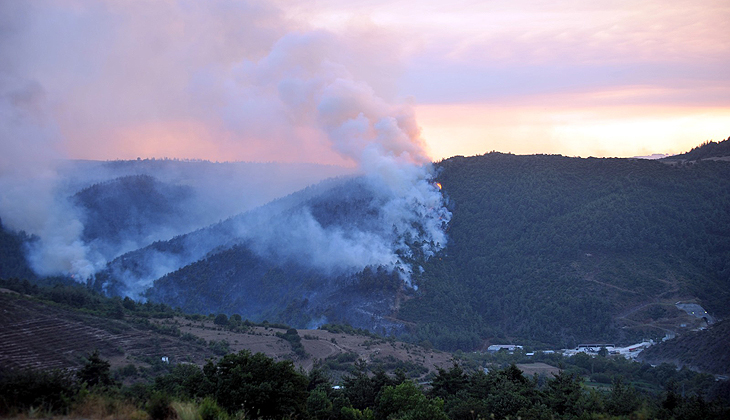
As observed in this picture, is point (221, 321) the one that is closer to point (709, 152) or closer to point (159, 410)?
point (159, 410)

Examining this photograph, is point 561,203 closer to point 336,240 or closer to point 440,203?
point 440,203

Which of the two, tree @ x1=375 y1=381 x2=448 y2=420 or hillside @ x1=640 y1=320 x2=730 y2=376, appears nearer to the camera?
tree @ x1=375 y1=381 x2=448 y2=420

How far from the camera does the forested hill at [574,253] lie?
72000mm

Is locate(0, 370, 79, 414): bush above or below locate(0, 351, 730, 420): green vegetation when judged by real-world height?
above

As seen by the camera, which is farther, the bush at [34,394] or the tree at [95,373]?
the tree at [95,373]

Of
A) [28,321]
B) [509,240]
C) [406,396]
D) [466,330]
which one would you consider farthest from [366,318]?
[406,396]

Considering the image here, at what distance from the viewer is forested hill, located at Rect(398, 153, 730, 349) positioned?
72.0 metres

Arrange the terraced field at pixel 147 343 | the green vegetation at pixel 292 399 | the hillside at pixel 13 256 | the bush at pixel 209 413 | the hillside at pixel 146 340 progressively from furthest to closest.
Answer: the hillside at pixel 13 256
the hillside at pixel 146 340
the terraced field at pixel 147 343
the green vegetation at pixel 292 399
the bush at pixel 209 413

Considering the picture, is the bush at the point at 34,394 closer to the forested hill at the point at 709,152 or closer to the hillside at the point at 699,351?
the hillside at the point at 699,351

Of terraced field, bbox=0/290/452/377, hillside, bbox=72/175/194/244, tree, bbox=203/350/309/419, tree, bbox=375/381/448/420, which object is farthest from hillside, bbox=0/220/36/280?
tree, bbox=375/381/448/420

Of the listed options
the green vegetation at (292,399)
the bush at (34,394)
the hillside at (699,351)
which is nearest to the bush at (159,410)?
the green vegetation at (292,399)

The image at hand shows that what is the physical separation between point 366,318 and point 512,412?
4810cm

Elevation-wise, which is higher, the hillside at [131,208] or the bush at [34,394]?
the hillside at [131,208]

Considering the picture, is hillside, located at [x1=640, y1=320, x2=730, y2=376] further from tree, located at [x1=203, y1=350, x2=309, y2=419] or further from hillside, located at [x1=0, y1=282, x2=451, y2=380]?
tree, located at [x1=203, y1=350, x2=309, y2=419]
